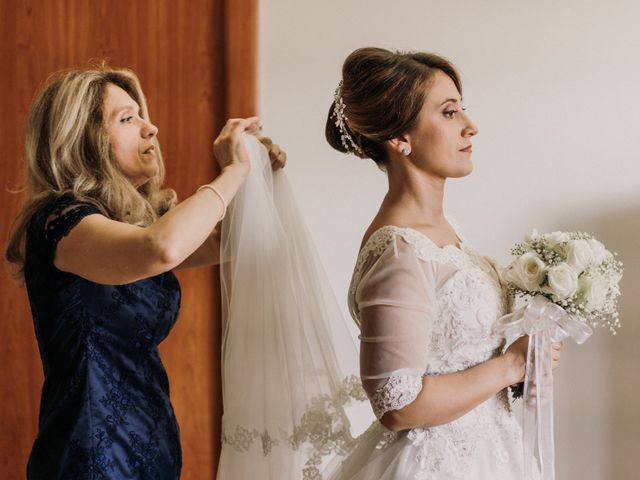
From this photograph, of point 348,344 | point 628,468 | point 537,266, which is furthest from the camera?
point 628,468

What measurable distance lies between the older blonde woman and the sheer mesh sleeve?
0.38 meters

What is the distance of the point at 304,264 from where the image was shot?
1957mm

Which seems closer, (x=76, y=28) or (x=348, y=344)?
(x=348, y=344)

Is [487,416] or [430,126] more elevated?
[430,126]

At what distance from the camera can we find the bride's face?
176 cm

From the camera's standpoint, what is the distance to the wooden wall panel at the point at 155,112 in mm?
2549

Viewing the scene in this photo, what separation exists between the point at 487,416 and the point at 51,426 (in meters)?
0.94

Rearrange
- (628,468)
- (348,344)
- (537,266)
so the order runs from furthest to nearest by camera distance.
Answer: (628,468) < (348,344) < (537,266)

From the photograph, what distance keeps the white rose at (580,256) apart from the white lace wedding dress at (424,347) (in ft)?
0.60

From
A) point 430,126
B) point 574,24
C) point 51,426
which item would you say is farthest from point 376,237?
point 574,24

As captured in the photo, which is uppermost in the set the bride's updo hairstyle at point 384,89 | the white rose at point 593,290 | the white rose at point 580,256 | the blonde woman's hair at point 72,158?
the bride's updo hairstyle at point 384,89

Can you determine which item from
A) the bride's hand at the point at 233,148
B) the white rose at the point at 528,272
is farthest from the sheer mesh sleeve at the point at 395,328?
the bride's hand at the point at 233,148

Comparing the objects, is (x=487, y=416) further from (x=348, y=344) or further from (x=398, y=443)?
(x=348, y=344)

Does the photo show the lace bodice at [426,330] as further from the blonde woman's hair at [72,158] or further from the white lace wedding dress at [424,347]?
the blonde woman's hair at [72,158]
